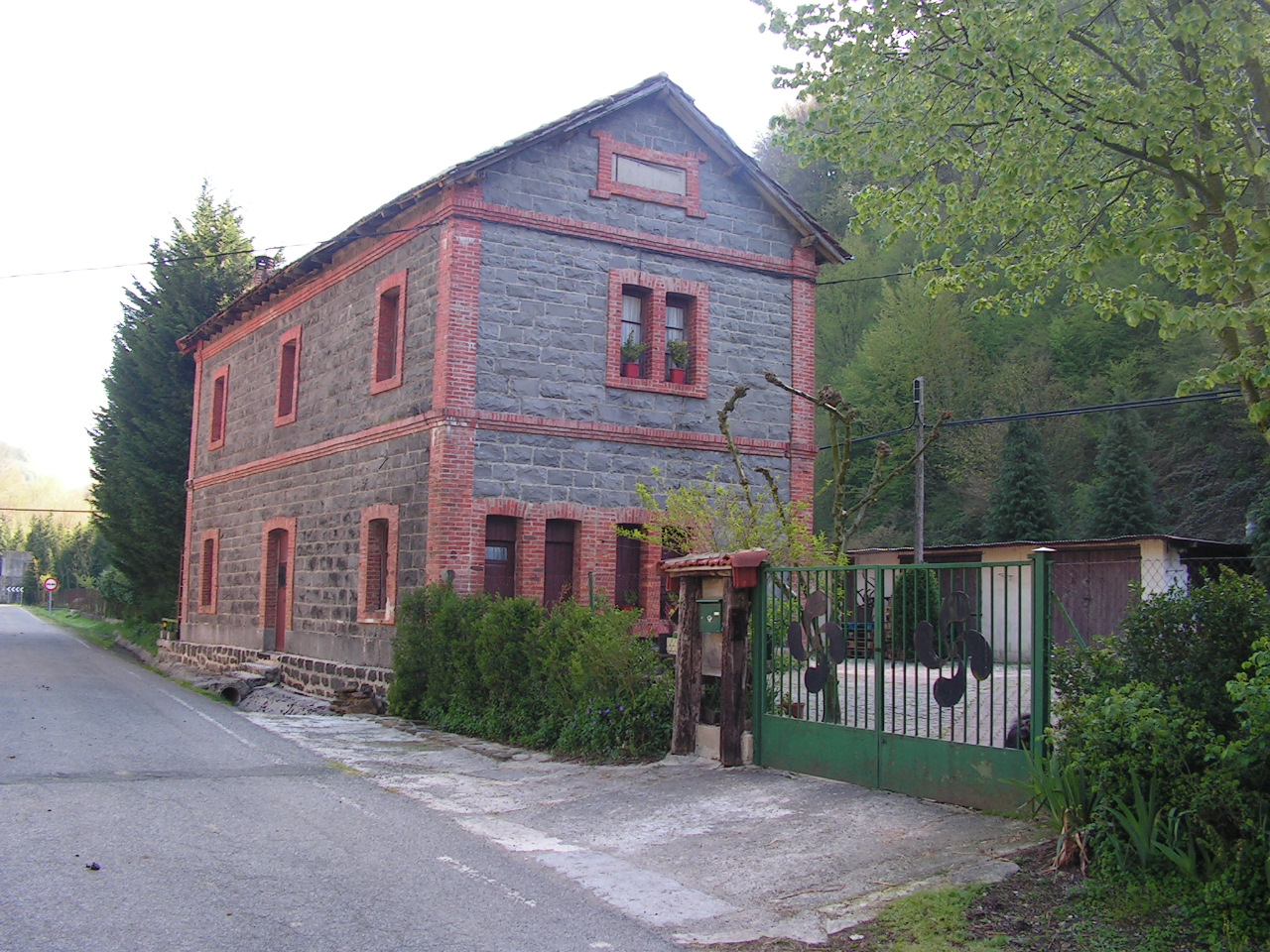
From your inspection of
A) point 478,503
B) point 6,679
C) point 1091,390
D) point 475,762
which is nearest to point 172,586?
point 6,679

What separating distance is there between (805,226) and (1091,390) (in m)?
25.4

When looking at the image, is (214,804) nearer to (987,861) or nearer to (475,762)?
(475,762)

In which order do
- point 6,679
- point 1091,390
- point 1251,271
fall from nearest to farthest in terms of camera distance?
point 1251,271
point 6,679
point 1091,390

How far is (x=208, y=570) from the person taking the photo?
89.7 feet

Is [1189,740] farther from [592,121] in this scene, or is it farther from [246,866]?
[592,121]

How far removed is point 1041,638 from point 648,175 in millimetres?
12174

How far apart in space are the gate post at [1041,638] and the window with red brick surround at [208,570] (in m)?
21.8

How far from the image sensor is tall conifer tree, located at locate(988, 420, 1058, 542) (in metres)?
38.3

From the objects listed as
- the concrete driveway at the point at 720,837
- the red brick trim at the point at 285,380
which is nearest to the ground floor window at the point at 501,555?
the concrete driveway at the point at 720,837

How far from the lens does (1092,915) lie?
6320 millimetres

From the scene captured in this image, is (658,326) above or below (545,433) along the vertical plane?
above

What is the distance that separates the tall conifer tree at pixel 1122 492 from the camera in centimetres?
3629

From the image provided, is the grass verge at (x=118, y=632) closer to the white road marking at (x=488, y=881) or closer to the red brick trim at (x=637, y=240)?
the red brick trim at (x=637, y=240)

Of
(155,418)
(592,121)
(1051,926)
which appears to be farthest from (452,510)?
(155,418)
